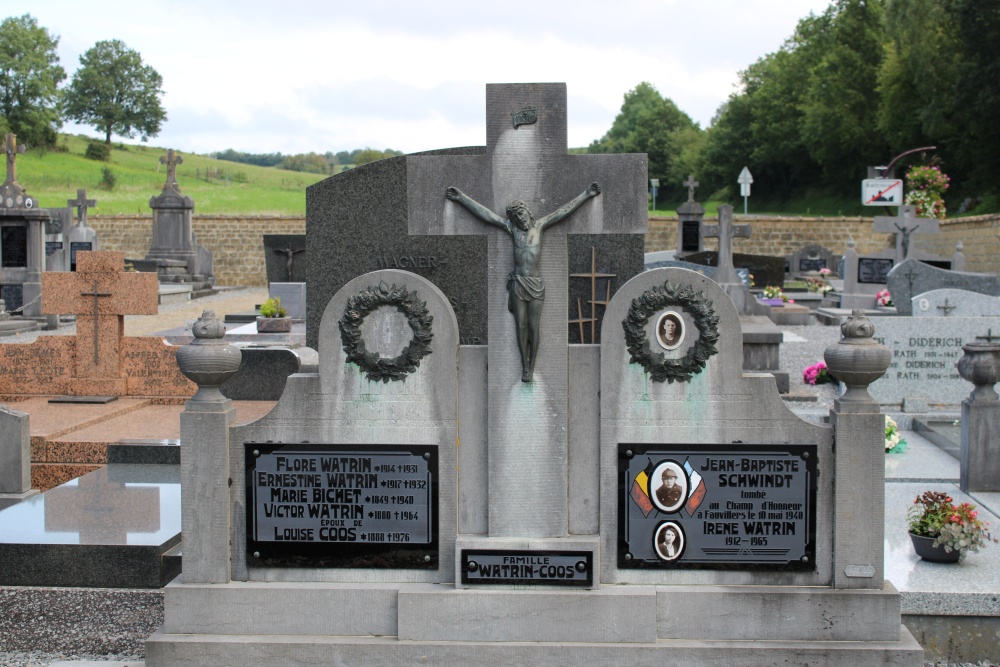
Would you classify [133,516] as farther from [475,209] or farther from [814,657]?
[814,657]

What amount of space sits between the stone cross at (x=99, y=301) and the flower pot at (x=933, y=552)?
709 centimetres

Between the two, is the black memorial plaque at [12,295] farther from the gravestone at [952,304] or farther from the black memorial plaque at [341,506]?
the black memorial plaque at [341,506]

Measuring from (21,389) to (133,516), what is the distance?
483cm

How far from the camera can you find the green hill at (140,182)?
53281 millimetres

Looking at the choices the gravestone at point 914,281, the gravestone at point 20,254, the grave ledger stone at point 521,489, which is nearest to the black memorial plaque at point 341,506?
the grave ledger stone at point 521,489

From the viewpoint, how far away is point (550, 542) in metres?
4.37


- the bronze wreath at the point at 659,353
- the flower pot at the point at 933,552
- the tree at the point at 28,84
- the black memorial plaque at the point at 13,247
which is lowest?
the flower pot at the point at 933,552

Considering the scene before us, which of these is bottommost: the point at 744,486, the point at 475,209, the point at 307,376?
the point at 744,486

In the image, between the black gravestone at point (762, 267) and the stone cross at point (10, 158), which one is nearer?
the stone cross at point (10, 158)

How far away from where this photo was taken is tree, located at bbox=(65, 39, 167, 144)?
84250mm

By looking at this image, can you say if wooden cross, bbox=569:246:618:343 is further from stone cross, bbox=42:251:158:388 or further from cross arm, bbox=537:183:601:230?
cross arm, bbox=537:183:601:230

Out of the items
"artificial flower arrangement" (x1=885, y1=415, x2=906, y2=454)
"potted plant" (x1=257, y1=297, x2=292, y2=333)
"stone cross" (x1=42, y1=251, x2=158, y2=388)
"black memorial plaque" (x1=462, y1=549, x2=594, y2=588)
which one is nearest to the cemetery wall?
"potted plant" (x1=257, y1=297, x2=292, y2=333)

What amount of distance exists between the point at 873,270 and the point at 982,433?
53.2ft

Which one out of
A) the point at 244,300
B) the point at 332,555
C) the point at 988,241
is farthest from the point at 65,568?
the point at 988,241
